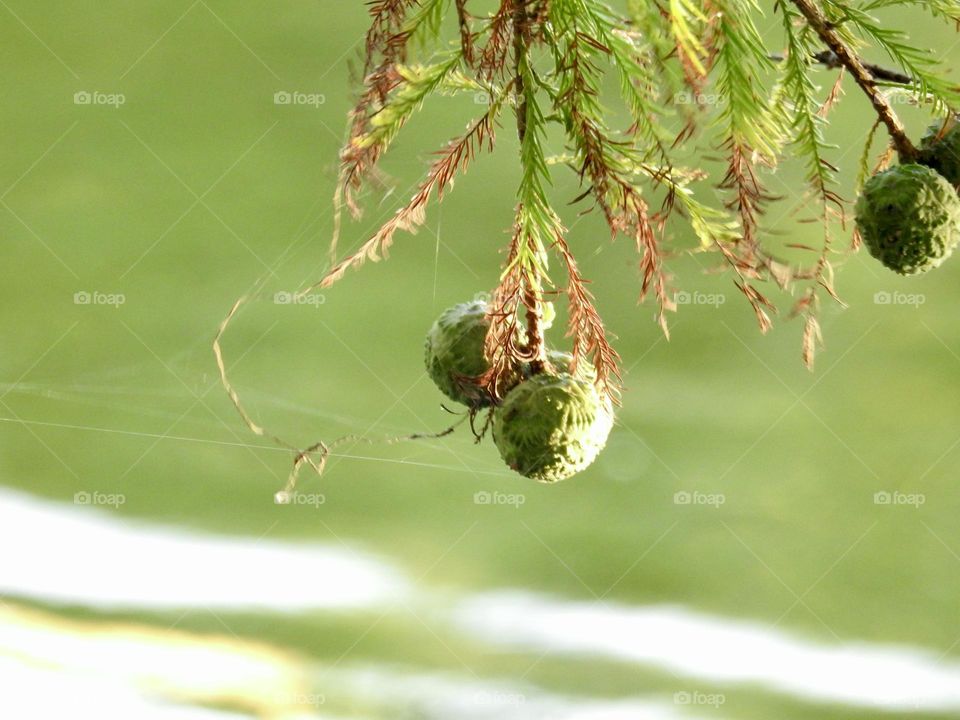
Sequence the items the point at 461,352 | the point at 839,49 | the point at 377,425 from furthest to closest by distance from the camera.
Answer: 1. the point at 377,425
2. the point at 461,352
3. the point at 839,49

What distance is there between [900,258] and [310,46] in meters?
1.25

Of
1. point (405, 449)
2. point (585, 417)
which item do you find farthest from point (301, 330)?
point (585, 417)

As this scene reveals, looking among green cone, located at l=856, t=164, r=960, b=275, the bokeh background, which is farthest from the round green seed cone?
the bokeh background

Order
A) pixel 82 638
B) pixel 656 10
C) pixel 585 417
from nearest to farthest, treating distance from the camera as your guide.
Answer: pixel 656 10 → pixel 585 417 → pixel 82 638

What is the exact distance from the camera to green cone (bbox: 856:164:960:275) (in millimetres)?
460

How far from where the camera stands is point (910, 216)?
18.1 inches

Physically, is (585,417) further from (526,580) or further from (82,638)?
(82,638)

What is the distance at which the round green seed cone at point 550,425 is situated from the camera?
0.45 metres

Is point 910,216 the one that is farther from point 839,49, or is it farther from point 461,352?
point 461,352

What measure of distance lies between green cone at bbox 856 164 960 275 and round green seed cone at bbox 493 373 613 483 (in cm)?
16

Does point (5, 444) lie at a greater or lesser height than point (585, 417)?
greater

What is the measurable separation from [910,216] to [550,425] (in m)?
0.20

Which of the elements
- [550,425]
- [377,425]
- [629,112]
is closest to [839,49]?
[629,112]

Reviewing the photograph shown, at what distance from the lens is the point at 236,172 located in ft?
5.05
